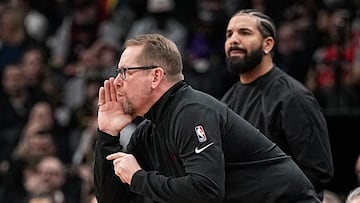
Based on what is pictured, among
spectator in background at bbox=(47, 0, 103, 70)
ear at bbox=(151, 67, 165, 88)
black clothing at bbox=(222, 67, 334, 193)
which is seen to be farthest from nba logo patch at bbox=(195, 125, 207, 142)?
spectator in background at bbox=(47, 0, 103, 70)

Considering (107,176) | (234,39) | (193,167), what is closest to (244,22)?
(234,39)

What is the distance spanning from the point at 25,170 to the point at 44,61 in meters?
2.54

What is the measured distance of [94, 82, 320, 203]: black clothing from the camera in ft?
14.2

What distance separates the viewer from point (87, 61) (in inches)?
462

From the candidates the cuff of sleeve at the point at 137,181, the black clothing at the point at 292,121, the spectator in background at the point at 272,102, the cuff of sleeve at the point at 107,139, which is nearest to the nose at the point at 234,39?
the spectator in background at the point at 272,102

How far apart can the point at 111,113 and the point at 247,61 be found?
132 cm

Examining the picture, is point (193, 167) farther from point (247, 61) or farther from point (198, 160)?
point (247, 61)

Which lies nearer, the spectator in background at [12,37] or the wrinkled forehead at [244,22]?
the wrinkled forehead at [244,22]

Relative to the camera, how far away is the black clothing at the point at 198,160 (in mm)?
4328

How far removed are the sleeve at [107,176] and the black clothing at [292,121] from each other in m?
1.13

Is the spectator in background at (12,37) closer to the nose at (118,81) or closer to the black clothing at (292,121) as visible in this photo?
the black clothing at (292,121)

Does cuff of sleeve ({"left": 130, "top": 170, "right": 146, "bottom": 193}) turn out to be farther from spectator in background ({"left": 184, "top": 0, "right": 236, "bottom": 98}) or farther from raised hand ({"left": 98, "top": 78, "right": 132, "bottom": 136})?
spectator in background ({"left": 184, "top": 0, "right": 236, "bottom": 98})

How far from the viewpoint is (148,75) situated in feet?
15.0

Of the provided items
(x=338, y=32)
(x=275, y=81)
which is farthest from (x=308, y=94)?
(x=338, y=32)
